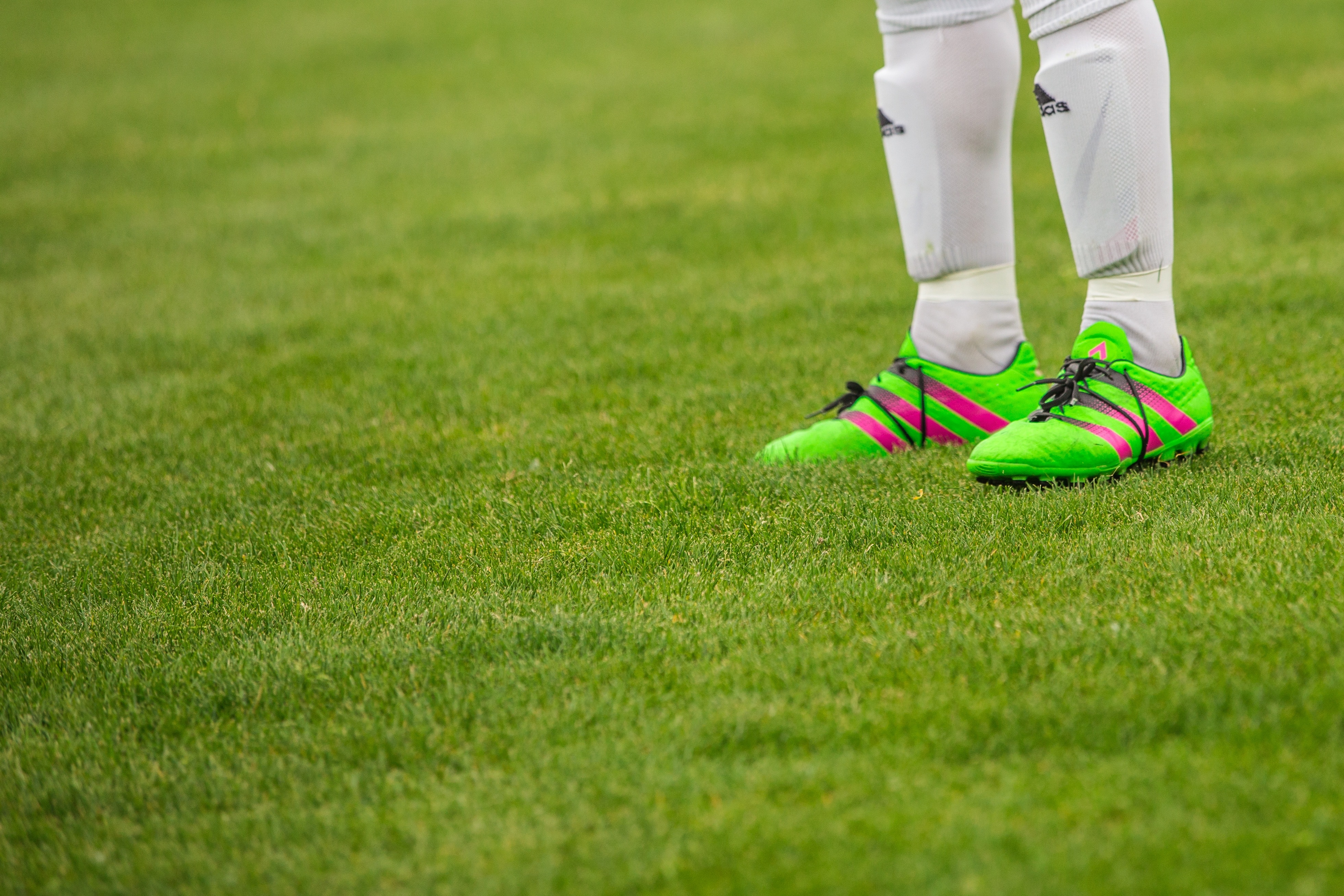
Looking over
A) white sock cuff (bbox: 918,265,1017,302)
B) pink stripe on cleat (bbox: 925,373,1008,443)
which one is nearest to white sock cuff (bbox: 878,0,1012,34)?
white sock cuff (bbox: 918,265,1017,302)

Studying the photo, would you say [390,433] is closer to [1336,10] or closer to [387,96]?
[387,96]

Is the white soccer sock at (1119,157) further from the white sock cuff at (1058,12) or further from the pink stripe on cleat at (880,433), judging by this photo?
the pink stripe on cleat at (880,433)

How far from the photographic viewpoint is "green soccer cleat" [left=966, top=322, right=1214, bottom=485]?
2598mm

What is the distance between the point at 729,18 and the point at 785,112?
15.0 ft

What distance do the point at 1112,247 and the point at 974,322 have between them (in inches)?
18.1

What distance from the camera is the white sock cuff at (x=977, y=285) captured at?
303 centimetres

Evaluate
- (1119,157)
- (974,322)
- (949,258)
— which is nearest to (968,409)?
(974,322)

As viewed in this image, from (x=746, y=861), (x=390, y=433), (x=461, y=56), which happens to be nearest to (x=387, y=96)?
(x=461, y=56)

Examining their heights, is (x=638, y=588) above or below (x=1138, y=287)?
below

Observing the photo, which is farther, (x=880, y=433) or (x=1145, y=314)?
(x=880, y=433)

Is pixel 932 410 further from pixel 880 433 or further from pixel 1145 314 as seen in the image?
pixel 1145 314

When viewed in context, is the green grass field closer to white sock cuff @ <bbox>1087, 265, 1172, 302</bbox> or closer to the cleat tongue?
the cleat tongue

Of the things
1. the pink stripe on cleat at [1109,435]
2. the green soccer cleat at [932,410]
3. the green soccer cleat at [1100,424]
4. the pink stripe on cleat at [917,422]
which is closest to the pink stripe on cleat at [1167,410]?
the green soccer cleat at [1100,424]

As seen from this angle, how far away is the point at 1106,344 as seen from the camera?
2689mm
